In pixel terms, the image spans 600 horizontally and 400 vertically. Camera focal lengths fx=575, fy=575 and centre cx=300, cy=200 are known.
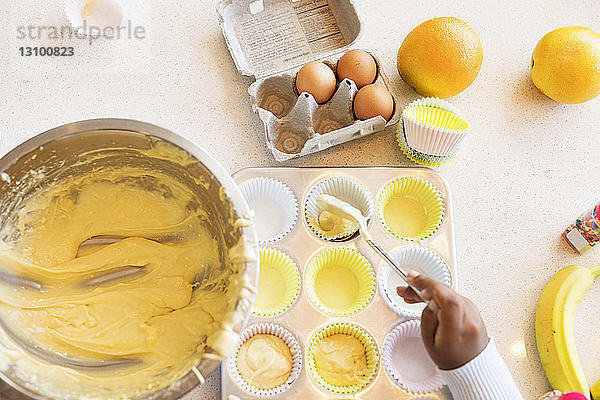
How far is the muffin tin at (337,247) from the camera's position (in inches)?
42.3

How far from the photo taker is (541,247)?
1.26 meters

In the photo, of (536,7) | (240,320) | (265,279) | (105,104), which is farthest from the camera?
(536,7)

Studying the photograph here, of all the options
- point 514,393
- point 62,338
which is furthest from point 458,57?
point 62,338

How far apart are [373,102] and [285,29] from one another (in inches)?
12.0

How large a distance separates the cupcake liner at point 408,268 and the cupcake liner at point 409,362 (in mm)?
36

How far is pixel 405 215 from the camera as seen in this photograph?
1.24 metres

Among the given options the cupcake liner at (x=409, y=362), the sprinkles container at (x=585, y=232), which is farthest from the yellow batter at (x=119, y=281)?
the sprinkles container at (x=585, y=232)

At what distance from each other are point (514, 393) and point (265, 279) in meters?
0.51

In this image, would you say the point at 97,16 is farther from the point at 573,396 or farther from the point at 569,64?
the point at 573,396

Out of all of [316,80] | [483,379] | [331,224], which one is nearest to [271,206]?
[331,224]

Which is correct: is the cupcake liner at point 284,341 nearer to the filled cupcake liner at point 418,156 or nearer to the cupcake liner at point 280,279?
the cupcake liner at point 280,279

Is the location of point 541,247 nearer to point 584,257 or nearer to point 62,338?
point 584,257

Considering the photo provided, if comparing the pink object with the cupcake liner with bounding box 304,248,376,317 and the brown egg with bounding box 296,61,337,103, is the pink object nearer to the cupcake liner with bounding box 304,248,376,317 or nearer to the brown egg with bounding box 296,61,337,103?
the cupcake liner with bounding box 304,248,376,317

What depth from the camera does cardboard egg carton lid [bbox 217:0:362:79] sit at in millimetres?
1297
